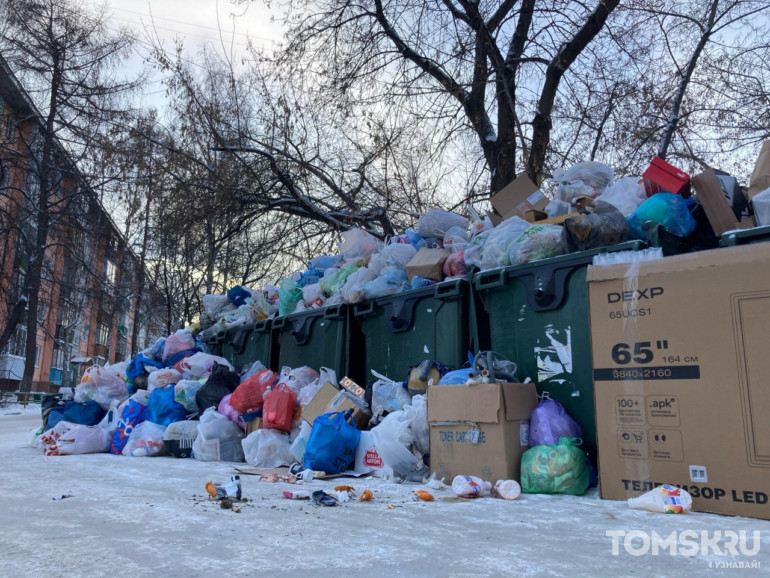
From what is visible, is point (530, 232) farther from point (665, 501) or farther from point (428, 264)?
point (665, 501)

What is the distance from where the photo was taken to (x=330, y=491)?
9.18 ft

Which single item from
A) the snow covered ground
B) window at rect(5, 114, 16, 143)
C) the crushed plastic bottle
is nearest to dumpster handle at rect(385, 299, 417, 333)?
the snow covered ground

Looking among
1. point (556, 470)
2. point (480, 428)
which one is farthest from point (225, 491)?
point (556, 470)

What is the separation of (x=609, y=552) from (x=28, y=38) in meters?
16.8

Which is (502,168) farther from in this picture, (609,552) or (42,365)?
(42,365)

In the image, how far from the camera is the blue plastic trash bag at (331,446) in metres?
3.46

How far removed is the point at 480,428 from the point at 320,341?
7.77 feet

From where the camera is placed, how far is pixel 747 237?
2.74m

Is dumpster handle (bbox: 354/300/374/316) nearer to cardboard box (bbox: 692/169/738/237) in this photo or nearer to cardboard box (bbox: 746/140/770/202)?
cardboard box (bbox: 692/169/738/237)

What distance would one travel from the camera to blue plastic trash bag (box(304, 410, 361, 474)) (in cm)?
346

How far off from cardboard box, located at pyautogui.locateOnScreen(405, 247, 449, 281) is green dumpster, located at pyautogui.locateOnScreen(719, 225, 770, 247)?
6.03 ft

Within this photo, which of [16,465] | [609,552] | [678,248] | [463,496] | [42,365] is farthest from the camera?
[42,365]

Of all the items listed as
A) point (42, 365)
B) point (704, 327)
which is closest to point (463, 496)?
point (704, 327)

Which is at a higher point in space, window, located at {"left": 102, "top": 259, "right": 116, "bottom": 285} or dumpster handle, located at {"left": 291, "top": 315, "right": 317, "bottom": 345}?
window, located at {"left": 102, "top": 259, "right": 116, "bottom": 285}
